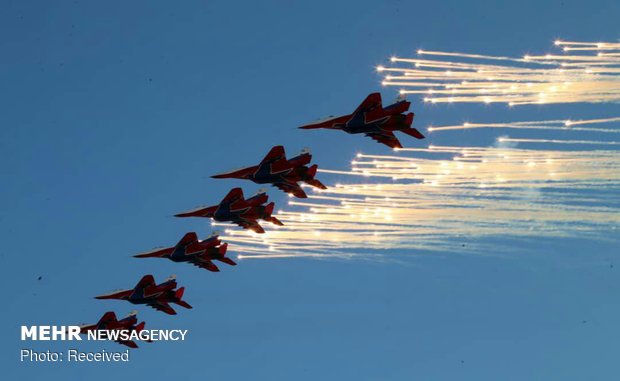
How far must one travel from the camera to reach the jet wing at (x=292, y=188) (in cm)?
10162

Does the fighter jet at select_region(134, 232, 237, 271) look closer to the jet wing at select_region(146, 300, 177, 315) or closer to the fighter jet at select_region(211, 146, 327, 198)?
the jet wing at select_region(146, 300, 177, 315)

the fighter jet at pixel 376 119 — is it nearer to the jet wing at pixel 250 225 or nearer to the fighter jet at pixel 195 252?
the jet wing at pixel 250 225

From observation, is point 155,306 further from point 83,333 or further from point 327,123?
point 327,123

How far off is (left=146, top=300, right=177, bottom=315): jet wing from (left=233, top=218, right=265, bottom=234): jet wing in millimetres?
15848

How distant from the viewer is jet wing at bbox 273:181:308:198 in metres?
102

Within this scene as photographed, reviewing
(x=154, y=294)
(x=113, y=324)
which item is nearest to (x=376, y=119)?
(x=154, y=294)

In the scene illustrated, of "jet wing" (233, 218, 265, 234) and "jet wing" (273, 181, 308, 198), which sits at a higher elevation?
"jet wing" (273, 181, 308, 198)

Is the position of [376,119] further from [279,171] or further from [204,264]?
[204,264]

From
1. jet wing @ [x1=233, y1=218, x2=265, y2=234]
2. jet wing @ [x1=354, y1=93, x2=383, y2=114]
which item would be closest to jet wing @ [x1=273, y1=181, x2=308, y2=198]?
jet wing @ [x1=233, y1=218, x2=265, y2=234]

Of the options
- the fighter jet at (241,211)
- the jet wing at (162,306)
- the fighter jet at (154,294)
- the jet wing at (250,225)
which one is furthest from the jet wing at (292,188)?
the jet wing at (162,306)

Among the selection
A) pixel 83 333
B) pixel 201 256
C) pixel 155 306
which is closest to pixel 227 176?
pixel 201 256

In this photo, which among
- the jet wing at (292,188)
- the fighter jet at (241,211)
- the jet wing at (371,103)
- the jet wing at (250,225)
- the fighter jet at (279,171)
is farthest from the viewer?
the jet wing at (250,225)

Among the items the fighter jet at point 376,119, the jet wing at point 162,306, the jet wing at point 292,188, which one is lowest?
the jet wing at point 162,306

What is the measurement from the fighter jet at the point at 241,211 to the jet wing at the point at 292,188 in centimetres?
542
